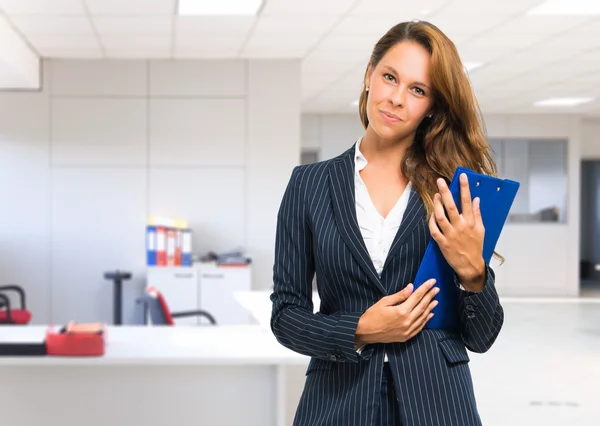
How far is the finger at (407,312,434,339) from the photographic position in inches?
47.0

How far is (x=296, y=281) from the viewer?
1.30 metres

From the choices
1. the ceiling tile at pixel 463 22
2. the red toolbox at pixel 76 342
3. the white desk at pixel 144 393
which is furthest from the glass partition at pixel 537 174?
the red toolbox at pixel 76 342

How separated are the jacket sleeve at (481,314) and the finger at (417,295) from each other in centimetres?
6

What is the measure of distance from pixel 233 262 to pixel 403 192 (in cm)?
625

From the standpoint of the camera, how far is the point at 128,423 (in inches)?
132

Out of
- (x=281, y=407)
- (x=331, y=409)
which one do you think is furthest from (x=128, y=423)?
(x=331, y=409)

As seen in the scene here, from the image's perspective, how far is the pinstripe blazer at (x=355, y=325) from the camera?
1198 mm

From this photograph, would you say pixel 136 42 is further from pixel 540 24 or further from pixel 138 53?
pixel 540 24

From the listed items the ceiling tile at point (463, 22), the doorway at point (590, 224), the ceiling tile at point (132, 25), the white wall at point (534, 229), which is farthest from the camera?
the doorway at point (590, 224)

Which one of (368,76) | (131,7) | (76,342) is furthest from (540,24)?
(368,76)

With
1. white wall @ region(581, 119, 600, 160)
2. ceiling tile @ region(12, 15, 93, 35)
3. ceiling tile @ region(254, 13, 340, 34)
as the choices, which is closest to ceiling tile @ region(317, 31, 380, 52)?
ceiling tile @ region(254, 13, 340, 34)

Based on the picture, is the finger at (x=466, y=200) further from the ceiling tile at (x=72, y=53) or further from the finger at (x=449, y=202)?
the ceiling tile at (x=72, y=53)

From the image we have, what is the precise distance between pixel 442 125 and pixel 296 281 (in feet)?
1.17

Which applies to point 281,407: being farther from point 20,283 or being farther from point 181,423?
point 20,283
